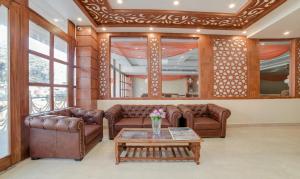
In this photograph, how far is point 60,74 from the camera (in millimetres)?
4648

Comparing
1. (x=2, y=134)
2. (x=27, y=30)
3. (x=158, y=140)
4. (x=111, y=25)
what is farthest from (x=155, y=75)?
(x=2, y=134)

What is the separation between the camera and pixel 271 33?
559 cm

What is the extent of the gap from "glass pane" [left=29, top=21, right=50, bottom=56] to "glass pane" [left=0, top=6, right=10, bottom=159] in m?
0.61

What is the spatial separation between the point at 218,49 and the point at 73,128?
16.3 ft

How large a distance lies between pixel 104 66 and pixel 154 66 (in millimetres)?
1575

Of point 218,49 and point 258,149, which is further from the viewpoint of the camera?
point 218,49

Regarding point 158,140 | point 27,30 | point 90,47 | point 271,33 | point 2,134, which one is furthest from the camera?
point 271,33

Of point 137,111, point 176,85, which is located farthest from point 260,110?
point 176,85

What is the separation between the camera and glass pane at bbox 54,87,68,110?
445 centimetres

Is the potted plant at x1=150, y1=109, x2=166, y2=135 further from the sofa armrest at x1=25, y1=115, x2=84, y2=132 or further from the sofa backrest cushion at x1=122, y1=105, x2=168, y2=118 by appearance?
the sofa backrest cushion at x1=122, y1=105, x2=168, y2=118

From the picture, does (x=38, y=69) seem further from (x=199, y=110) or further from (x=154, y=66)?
(x=199, y=110)

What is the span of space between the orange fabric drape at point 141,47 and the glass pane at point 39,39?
108 inches

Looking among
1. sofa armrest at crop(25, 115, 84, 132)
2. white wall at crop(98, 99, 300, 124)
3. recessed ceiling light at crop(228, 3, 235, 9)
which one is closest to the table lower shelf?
sofa armrest at crop(25, 115, 84, 132)

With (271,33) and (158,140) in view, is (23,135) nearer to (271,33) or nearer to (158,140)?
(158,140)
